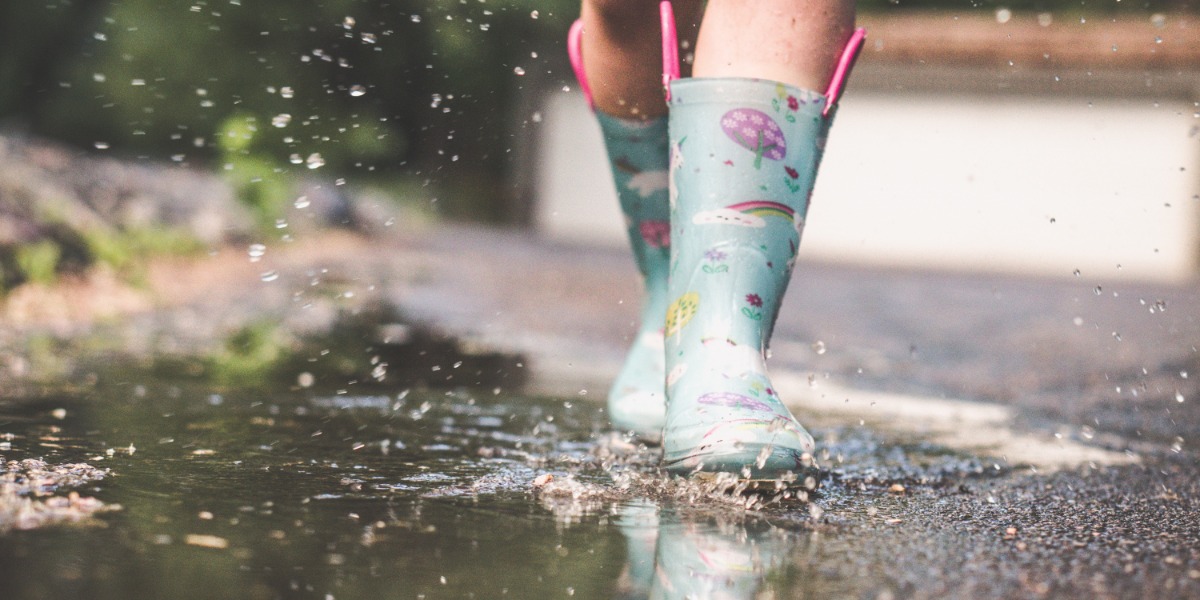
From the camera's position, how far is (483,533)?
1090 mm

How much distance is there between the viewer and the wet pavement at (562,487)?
0.96 m

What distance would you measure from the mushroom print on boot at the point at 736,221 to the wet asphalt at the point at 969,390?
0.71 ft

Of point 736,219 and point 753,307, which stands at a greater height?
point 736,219

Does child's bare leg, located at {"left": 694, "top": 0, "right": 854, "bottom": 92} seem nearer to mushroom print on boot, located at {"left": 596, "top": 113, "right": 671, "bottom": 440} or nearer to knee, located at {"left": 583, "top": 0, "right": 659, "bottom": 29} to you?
knee, located at {"left": 583, "top": 0, "right": 659, "bottom": 29}

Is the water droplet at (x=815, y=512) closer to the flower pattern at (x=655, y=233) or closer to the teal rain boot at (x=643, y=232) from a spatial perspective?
the teal rain boot at (x=643, y=232)

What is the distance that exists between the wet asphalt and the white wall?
15.8 feet

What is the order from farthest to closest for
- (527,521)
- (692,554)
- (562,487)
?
(562,487), (527,521), (692,554)

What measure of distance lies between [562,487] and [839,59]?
68cm

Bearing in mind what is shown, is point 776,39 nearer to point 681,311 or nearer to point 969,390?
point 681,311

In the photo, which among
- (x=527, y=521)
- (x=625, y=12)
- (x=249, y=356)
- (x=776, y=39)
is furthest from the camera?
(x=249, y=356)

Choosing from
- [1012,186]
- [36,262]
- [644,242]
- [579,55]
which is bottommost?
[1012,186]

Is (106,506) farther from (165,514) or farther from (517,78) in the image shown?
(517,78)

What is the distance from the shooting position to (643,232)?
2045 mm

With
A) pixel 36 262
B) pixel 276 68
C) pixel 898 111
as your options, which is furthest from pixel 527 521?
pixel 276 68
